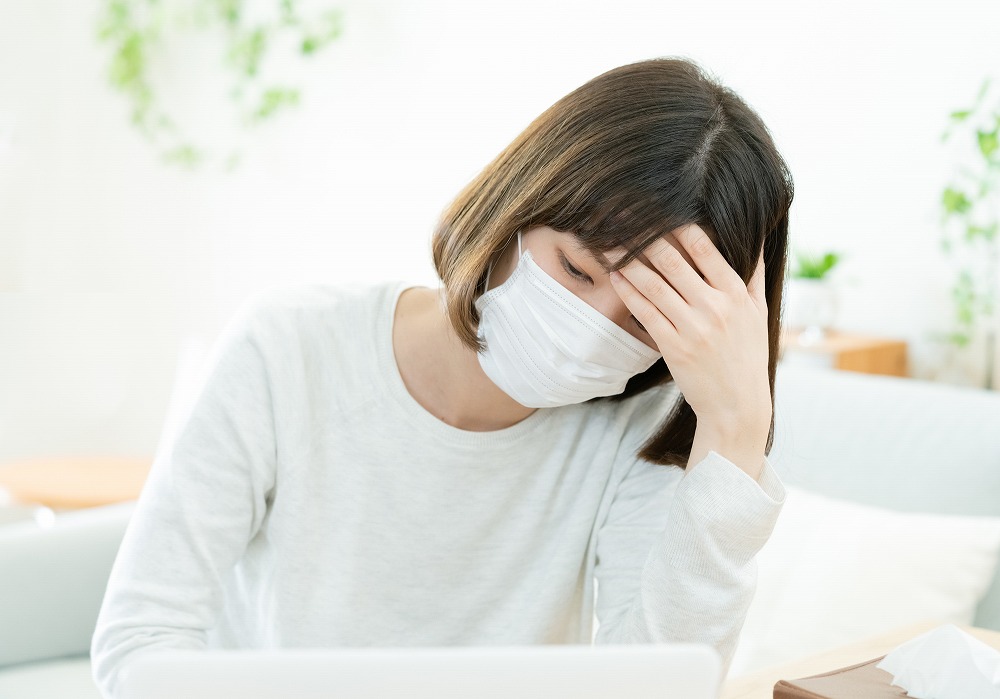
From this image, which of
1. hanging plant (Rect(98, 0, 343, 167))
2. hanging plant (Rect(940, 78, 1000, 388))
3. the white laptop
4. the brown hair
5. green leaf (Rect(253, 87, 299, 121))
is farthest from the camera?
green leaf (Rect(253, 87, 299, 121))

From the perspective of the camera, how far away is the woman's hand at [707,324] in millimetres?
936

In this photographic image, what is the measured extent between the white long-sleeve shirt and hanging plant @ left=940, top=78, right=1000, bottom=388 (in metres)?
1.47

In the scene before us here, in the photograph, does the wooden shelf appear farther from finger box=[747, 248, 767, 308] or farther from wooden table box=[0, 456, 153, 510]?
wooden table box=[0, 456, 153, 510]

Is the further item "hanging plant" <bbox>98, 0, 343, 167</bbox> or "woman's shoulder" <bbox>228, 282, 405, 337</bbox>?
"hanging plant" <bbox>98, 0, 343, 167</bbox>

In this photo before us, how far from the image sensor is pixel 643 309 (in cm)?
95

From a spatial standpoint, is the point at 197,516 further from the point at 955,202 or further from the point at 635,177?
the point at 955,202

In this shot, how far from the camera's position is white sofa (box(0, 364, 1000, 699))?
59.4 inches

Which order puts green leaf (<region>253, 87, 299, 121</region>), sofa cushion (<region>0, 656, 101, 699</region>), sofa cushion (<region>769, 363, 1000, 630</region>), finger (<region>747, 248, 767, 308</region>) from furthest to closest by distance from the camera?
green leaf (<region>253, 87, 299, 121</region>) < sofa cushion (<region>769, 363, 1000, 630</region>) < sofa cushion (<region>0, 656, 101, 699</region>) < finger (<region>747, 248, 767, 308</region>)

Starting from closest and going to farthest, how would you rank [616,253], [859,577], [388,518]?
[616,253], [388,518], [859,577]

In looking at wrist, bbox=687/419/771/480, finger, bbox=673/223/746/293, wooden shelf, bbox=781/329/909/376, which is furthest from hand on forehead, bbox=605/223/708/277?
wooden shelf, bbox=781/329/909/376

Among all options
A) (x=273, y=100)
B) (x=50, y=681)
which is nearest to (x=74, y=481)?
(x=50, y=681)

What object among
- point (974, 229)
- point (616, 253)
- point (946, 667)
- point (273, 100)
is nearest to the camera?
point (946, 667)

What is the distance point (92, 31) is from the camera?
10.6ft

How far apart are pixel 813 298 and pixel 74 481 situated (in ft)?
5.99
